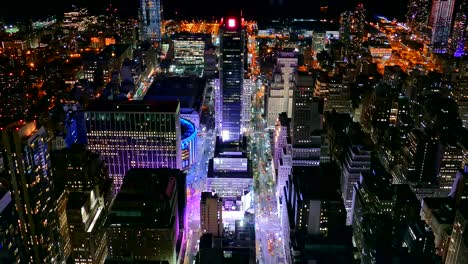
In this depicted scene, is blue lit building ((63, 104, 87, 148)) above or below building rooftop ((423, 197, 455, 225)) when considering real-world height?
above

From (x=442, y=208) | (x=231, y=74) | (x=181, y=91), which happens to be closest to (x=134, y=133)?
(x=231, y=74)

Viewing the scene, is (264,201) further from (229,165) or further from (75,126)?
(75,126)

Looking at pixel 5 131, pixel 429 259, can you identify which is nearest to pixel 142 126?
pixel 5 131

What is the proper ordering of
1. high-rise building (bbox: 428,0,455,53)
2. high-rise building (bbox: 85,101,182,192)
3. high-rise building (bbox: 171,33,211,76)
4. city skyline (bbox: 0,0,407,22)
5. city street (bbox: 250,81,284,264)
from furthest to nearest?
city skyline (bbox: 0,0,407,22), high-rise building (bbox: 428,0,455,53), high-rise building (bbox: 171,33,211,76), high-rise building (bbox: 85,101,182,192), city street (bbox: 250,81,284,264)

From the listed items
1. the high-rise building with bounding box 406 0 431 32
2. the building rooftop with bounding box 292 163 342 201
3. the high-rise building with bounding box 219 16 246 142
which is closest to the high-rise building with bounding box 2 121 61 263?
the building rooftop with bounding box 292 163 342 201

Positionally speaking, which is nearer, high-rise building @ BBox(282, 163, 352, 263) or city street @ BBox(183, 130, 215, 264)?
high-rise building @ BBox(282, 163, 352, 263)

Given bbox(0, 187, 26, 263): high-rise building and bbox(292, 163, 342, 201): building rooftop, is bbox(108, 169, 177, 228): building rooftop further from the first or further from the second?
bbox(292, 163, 342, 201): building rooftop

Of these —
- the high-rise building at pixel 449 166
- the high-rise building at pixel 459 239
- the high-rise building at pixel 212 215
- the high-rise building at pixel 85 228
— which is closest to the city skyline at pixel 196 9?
the high-rise building at pixel 449 166

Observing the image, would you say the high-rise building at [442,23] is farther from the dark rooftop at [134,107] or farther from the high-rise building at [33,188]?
the high-rise building at [33,188]
